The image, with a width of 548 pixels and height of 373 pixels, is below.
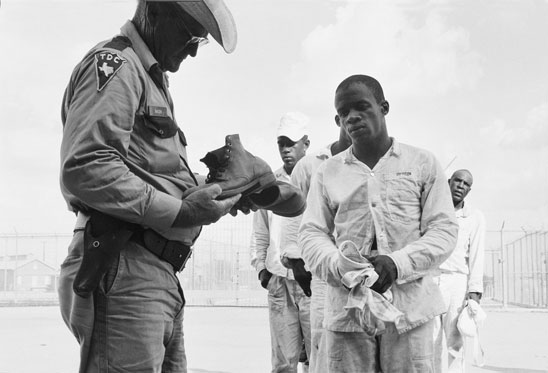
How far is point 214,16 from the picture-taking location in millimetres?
2689

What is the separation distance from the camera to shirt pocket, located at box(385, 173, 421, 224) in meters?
3.63

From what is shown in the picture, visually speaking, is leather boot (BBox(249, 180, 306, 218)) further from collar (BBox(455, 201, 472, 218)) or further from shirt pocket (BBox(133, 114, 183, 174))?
collar (BBox(455, 201, 472, 218))

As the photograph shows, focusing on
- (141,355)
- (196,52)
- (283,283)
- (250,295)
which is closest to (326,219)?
(196,52)

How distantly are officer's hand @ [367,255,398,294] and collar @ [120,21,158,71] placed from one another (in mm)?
1333

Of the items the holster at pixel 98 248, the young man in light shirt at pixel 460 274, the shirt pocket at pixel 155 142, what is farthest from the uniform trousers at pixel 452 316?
the holster at pixel 98 248

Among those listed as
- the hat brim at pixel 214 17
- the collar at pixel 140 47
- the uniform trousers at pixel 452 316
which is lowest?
the uniform trousers at pixel 452 316

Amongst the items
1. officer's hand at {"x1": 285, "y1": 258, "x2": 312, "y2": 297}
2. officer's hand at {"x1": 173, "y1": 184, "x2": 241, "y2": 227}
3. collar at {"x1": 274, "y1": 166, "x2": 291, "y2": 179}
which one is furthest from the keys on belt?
collar at {"x1": 274, "y1": 166, "x2": 291, "y2": 179}

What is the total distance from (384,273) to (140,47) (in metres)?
1.42

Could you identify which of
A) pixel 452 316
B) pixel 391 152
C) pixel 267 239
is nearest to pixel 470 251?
pixel 452 316

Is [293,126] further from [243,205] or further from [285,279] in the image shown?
[243,205]

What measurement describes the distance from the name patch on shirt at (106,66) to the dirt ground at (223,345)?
18.7 ft

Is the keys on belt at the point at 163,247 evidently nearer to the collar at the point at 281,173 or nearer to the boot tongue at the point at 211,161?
the boot tongue at the point at 211,161

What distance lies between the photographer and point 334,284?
356 centimetres

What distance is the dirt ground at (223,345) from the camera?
821cm
